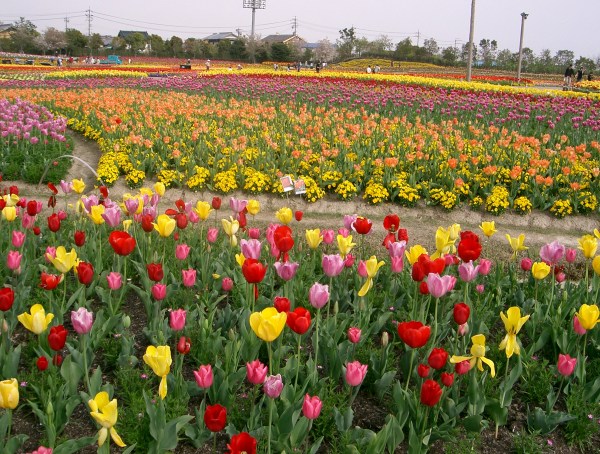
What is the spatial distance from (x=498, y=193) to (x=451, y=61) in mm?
58303

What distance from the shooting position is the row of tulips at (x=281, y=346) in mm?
2271

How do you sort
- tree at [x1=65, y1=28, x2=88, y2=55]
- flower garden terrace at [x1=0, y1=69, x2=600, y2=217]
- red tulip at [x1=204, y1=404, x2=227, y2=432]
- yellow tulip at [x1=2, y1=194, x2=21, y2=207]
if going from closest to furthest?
red tulip at [x1=204, y1=404, x2=227, y2=432] → yellow tulip at [x1=2, y1=194, x2=21, y2=207] → flower garden terrace at [x1=0, y1=69, x2=600, y2=217] → tree at [x1=65, y1=28, x2=88, y2=55]

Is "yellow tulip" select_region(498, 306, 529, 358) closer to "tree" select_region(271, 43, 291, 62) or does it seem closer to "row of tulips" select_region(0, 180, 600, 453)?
"row of tulips" select_region(0, 180, 600, 453)

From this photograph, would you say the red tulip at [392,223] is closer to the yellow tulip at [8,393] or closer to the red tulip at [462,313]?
the red tulip at [462,313]

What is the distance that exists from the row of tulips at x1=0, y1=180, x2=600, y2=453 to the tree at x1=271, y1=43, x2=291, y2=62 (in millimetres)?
54718

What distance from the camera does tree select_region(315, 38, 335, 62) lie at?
73.2 m

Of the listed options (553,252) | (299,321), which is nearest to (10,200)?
(299,321)

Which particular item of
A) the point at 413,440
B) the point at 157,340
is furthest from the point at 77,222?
the point at 413,440

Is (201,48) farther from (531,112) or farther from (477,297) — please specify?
(477,297)

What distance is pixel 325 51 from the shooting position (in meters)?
79.0

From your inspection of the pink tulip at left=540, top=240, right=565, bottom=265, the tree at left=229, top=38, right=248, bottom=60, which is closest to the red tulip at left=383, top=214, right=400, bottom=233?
the pink tulip at left=540, top=240, right=565, bottom=265

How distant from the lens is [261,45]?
62031mm

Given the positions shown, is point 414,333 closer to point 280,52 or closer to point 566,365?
point 566,365

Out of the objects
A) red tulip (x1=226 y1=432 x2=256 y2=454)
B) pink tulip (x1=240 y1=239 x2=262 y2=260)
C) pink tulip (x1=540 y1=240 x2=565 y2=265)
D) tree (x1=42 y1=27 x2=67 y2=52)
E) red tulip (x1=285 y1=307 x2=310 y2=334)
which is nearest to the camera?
red tulip (x1=226 y1=432 x2=256 y2=454)
